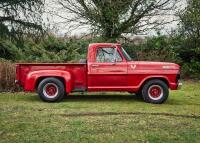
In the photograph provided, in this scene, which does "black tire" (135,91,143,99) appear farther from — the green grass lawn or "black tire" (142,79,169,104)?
"black tire" (142,79,169,104)

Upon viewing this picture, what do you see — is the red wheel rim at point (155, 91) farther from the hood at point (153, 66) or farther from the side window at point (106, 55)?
the side window at point (106, 55)

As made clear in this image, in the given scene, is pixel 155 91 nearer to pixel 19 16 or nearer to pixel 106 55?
pixel 106 55

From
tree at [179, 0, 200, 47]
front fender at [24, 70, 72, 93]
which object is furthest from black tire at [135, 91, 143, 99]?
tree at [179, 0, 200, 47]

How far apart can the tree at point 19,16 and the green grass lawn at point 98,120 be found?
905cm

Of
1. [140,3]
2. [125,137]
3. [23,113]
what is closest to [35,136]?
[125,137]

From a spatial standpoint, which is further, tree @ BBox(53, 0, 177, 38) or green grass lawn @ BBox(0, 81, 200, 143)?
tree @ BBox(53, 0, 177, 38)

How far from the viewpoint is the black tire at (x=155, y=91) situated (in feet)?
44.8

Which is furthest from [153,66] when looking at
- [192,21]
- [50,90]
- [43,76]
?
[192,21]

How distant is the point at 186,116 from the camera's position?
11023mm

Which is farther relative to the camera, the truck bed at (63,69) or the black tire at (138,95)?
the black tire at (138,95)

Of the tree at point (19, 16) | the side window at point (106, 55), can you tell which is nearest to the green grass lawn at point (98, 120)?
the side window at point (106, 55)

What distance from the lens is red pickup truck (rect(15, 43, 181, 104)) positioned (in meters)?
13.6

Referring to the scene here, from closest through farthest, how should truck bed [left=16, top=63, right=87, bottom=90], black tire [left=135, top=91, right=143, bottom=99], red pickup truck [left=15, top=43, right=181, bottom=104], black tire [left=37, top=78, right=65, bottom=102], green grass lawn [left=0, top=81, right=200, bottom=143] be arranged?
green grass lawn [left=0, top=81, right=200, bottom=143], black tire [left=37, top=78, right=65, bottom=102], red pickup truck [left=15, top=43, right=181, bottom=104], truck bed [left=16, top=63, right=87, bottom=90], black tire [left=135, top=91, right=143, bottom=99]

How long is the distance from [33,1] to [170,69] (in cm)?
1162
